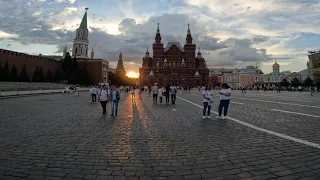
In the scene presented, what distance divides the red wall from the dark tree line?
1.37m

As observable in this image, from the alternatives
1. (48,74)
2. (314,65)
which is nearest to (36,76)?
(48,74)

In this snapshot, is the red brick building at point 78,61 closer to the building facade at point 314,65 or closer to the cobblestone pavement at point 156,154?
the cobblestone pavement at point 156,154

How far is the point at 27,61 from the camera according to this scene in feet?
208

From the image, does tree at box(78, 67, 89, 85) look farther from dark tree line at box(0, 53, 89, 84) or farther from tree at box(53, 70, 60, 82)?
tree at box(53, 70, 60, 82)

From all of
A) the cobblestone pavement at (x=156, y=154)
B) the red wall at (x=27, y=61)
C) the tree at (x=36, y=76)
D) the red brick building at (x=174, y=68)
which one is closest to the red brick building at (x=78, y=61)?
the red wall at (x=27, y=61)

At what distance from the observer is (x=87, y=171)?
3.87m

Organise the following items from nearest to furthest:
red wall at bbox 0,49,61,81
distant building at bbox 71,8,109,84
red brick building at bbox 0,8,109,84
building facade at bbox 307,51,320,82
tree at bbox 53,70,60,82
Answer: red wall at bbox 0,49,61,81 < red brick building at bbox 0,8,109,84 < tree at bbox 53,70,60,82 < building facade at bbox 307,51,320,82 < distant building at bbox 71,8,109,84

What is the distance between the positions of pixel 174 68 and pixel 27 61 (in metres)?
55.6

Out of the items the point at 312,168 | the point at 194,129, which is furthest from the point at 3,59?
the point at 312,168

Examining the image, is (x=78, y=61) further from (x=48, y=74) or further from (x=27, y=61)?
(x=27, y=61)

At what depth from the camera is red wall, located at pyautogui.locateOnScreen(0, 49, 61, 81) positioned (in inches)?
2197

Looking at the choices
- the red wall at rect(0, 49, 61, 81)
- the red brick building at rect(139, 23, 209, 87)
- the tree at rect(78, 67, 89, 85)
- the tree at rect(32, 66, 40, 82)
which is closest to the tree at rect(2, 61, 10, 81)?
the red wall at rect(0, 49, 61, 81)

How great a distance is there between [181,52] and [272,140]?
3799 inches

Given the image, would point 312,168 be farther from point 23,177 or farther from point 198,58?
point 198,58
